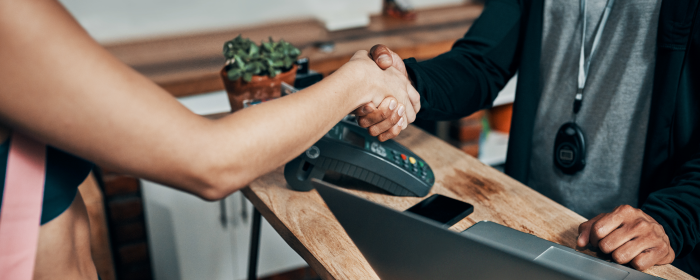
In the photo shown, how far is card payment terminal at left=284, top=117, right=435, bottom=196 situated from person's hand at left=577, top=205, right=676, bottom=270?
0.99ft

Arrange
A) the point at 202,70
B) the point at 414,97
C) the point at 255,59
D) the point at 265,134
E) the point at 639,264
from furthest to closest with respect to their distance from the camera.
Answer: the point at 202,70 < the point at 255,59 < the point at 414,97 < the point at 639,264 < the point at 265,134

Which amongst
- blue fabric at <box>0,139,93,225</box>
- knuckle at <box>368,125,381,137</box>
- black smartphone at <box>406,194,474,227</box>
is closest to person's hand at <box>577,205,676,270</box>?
black smartphone at <box>406,194,474,227</box>

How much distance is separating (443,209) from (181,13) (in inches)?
63.7

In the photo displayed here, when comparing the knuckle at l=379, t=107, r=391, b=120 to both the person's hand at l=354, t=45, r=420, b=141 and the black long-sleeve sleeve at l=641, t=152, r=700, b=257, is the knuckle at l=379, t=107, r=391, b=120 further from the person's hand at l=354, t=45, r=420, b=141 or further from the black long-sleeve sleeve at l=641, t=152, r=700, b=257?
the black long-sleeve sleeve at l=641, t=152, r=700, b=257

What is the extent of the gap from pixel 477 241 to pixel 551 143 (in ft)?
2.69

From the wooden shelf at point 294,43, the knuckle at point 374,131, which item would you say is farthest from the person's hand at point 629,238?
the wooden shelf at point 294,43

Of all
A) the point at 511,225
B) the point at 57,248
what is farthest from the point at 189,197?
the point at 511,225

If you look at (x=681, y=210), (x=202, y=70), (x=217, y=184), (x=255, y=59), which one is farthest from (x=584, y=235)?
(x=202, y=70)

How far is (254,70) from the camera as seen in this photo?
1117 millimetres

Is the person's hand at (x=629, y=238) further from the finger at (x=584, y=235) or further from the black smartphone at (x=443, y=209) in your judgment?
the black smartphone at (x=443, y=209)

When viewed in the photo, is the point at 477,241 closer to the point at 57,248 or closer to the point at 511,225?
the point at 511,225

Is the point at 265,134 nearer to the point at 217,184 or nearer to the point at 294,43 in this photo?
the point at 217,184

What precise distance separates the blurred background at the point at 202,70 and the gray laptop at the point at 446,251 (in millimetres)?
1126

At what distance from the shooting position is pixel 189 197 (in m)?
1.73
